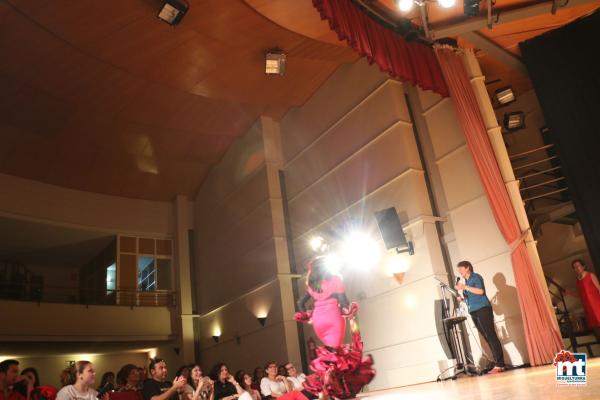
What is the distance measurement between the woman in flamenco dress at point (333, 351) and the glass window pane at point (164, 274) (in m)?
9.21

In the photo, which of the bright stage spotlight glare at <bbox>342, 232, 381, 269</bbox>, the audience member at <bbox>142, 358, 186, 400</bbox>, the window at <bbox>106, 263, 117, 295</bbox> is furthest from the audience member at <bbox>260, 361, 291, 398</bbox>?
the window at <bbox>106, 263, 117, 295</bbox>

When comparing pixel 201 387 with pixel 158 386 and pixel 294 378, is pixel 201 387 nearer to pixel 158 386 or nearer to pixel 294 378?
pixel 158 386

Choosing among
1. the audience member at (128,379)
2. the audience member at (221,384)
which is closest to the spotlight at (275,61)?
the audience member at (221,384)

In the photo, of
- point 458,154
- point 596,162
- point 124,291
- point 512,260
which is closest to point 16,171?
point 124,291

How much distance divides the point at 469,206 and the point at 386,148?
1671mm

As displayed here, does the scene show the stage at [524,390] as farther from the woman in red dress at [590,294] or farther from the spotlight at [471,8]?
the spotlight at [471,8]

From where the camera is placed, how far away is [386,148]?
7.61 meters

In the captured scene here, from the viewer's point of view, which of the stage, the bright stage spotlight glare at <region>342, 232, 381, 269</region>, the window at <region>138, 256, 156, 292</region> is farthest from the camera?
the window at <region>138, 256, 156, 292</region>

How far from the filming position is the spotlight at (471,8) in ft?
18.6

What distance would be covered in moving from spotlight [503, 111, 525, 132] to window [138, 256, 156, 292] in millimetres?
8874

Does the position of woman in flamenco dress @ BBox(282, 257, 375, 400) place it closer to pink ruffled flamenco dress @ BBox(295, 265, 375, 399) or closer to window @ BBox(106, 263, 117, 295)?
pink ruffled flamenco dress @ BBox(295, 265, 375, 399)

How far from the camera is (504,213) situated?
593 cm

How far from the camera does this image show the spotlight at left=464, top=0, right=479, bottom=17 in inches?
223

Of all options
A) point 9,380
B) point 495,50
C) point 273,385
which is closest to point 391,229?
point 273,385
